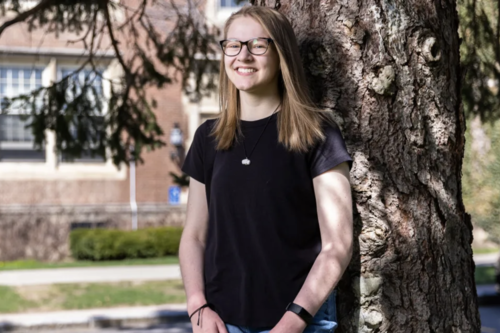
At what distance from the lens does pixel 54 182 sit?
2091 cm

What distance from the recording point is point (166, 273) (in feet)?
52.8

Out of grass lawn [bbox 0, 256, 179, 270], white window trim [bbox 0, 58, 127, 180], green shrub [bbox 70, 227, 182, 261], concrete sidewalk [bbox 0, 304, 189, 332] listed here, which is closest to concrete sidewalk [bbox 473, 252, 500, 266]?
grass lawn [bbox 0, 256, 179, 270]

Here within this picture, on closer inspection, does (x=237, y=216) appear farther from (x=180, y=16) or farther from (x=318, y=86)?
(x=180, y=16)

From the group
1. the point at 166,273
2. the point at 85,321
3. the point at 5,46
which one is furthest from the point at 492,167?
the point at 5,46

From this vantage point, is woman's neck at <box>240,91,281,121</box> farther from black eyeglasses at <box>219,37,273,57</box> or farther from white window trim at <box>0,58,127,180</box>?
white window trim at <box>0,58,127,180</box>

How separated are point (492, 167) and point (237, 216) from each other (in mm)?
14193

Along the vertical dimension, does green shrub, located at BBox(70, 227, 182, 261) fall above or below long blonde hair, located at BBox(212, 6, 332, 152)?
below

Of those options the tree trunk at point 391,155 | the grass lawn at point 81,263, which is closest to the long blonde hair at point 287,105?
the tree trunk at point 391,155

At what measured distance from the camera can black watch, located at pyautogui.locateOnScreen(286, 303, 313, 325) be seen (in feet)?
7.66

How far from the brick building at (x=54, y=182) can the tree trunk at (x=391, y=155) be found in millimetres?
16822

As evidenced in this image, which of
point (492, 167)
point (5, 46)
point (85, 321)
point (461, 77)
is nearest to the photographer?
point (461, 77)

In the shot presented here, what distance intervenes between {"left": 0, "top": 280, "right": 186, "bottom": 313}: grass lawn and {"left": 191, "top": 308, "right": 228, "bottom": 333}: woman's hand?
998cm

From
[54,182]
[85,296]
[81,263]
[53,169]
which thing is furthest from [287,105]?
[53,169]

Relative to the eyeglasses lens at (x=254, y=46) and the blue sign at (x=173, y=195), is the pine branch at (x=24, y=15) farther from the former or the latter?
the blue sign at (x=173, y=195)
